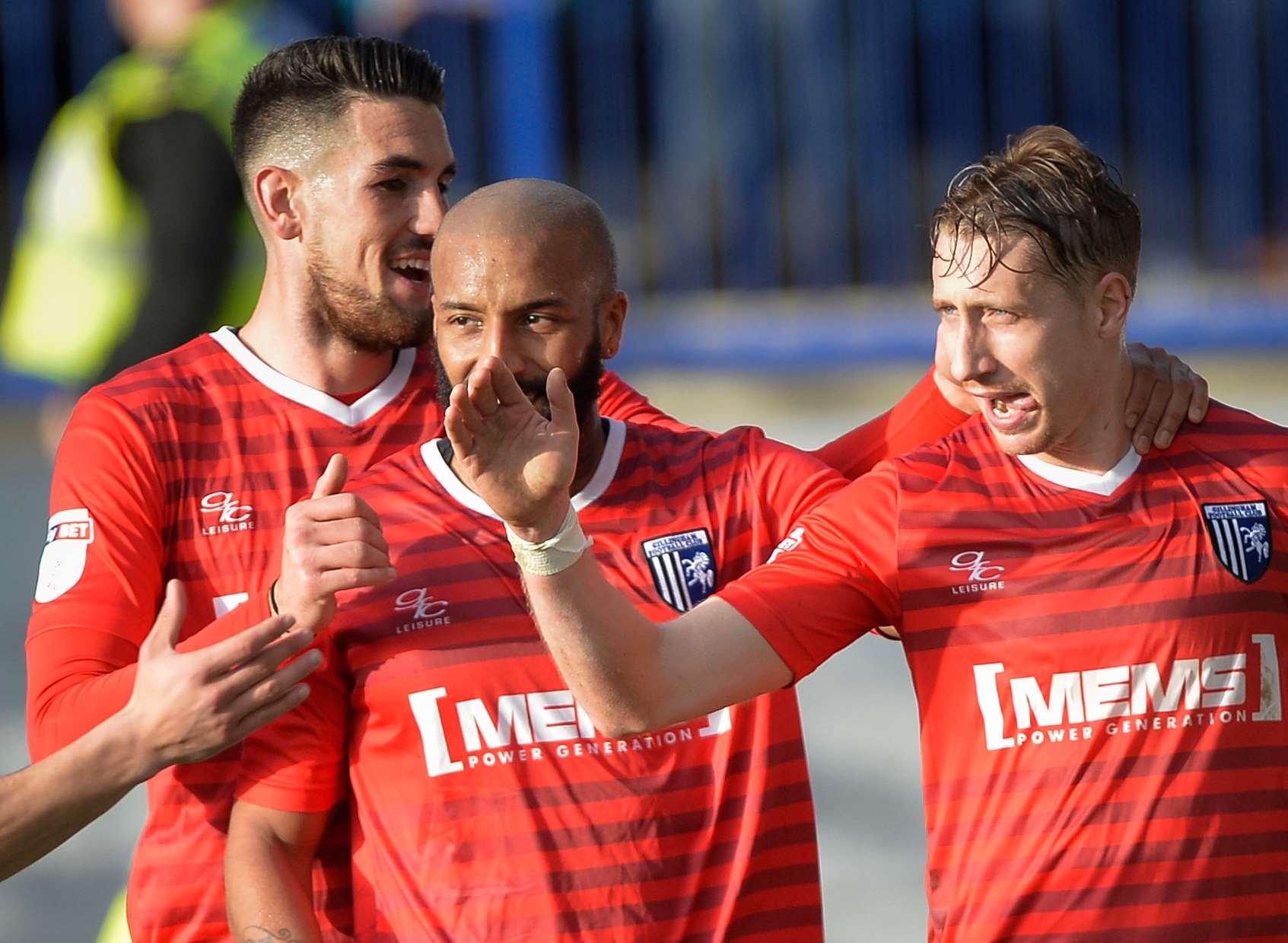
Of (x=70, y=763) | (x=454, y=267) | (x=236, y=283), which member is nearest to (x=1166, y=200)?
(x=236, y=283)

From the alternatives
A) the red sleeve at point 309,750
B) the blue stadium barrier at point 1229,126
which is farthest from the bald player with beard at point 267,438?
the blue stadium barrier at point 1229,126

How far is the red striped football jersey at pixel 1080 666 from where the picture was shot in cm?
250

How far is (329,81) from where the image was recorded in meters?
3.30

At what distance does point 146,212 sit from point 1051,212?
8.56 feet

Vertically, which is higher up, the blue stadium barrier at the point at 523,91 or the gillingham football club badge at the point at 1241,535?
the blue stadium barrier at the point at 523,91

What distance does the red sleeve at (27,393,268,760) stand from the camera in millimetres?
2771

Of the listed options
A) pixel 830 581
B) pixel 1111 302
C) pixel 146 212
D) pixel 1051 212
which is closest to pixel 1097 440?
pixel 1111 302

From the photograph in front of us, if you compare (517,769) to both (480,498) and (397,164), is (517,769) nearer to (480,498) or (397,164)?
(480,498)

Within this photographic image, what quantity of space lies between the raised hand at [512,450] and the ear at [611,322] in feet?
1.40

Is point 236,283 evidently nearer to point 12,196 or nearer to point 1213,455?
point 12,196

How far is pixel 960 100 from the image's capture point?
5.88m

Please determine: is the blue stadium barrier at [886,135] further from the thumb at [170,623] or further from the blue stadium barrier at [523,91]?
the thumb at [170,623]

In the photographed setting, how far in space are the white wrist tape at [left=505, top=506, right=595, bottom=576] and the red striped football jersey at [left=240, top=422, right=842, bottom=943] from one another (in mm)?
342

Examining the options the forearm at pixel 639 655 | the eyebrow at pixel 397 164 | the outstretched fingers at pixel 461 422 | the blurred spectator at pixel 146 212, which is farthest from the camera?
the blurred spectator at pixel 146 212
